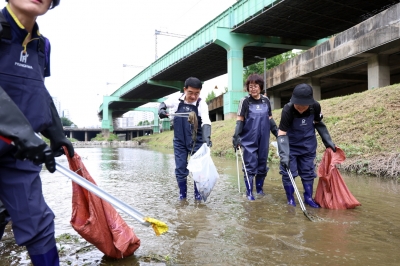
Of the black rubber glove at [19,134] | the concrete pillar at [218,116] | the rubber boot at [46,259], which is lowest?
the rubber boot at [46,259]

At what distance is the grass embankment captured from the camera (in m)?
6.81

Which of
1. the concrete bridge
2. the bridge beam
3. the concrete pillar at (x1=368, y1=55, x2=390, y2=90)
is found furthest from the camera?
the bridge beam

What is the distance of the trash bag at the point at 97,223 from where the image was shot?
2383mm

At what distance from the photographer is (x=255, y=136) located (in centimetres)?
497

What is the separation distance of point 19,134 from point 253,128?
12.6 ft

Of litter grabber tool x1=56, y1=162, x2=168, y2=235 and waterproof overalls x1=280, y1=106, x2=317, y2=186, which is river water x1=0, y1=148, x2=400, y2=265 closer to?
waterproof overalls x1=280, y1=106, x2=317, y2=186

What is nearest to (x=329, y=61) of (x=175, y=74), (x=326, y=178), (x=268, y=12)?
(x=268, y=12)

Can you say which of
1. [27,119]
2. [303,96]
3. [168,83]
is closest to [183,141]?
[303,96]

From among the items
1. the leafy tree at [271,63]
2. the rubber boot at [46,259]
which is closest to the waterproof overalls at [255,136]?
the rubber boot at [46,259]

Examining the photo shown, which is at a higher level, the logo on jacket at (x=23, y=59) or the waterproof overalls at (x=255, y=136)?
the logo on jacket at (x=23, y=59)

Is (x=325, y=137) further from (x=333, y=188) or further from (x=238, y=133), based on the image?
(x=238, y=133)

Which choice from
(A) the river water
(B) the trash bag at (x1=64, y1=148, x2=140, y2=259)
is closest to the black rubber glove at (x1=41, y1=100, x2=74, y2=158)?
(B) the trash bag at (x1=64, y1=148, x2=140, y2=259)

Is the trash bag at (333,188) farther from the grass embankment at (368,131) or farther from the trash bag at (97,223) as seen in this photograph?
the trash bag at (97,223)

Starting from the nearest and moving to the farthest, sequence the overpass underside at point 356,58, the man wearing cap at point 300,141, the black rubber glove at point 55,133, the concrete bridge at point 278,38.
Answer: the black rubber glove at point 55,133 → the man wearing cap at point 300,141 → the overpass underside at point 356,58 → the concrete bridge at point 278,38
